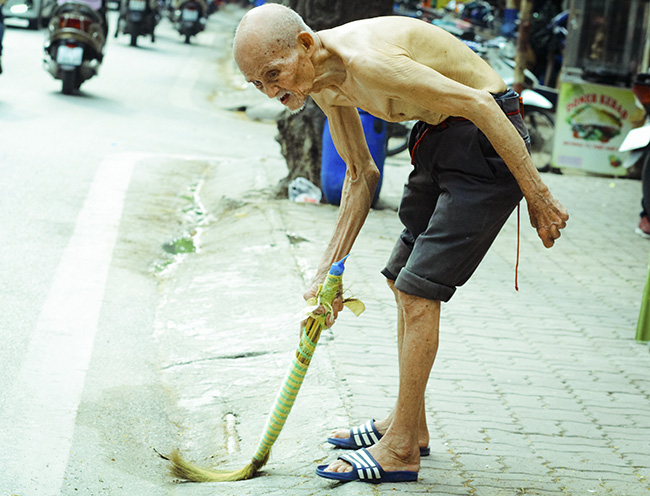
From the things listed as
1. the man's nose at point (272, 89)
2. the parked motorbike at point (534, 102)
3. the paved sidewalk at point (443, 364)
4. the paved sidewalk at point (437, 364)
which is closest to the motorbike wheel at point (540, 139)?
the parked motorbike at point (534, 102)

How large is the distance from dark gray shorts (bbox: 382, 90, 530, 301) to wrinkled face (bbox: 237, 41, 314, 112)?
486 millimetres

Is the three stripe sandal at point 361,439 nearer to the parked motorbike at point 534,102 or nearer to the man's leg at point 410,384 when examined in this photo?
the man's leg at point 410,384

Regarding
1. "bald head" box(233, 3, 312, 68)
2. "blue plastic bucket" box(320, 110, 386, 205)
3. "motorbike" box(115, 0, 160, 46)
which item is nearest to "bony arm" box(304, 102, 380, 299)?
"bald head" box(233, 3, 312, 68)

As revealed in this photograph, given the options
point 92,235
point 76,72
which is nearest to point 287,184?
point 92,235

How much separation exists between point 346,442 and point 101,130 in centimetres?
784

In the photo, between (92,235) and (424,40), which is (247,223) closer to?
(92,235)

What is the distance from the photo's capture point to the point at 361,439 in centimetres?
312

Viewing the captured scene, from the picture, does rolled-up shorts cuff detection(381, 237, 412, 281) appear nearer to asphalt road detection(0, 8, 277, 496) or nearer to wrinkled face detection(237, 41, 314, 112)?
wrinkled face detection(237, 41, 314, 112)

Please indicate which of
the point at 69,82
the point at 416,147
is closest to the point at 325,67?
the point at 416,147

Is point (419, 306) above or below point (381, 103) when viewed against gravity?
below

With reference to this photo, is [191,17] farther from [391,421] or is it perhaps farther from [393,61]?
[393,61]

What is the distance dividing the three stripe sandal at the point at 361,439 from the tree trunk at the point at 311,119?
4.70 meters

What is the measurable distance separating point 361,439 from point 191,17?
21.2m

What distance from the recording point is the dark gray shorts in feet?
9.02
